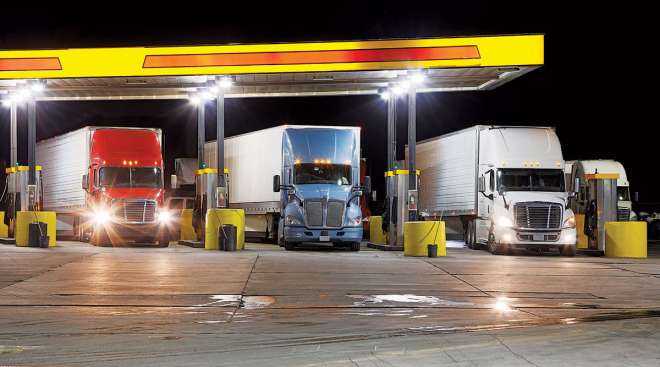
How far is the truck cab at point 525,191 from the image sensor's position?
90.8ft

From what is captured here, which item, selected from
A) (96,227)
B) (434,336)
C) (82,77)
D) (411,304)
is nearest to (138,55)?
(82,77)

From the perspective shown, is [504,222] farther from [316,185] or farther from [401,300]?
[401,300]

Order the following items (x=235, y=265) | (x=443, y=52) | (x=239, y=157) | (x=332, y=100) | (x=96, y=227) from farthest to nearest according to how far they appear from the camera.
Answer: (x=332, y=100) → (x=239, y=157) → (x=96, y=227) → (x=443, y=52) → (x=235, y=265)

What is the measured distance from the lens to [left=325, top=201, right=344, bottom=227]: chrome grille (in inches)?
1102

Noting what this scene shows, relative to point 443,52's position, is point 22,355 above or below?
below

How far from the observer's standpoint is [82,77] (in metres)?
28.5

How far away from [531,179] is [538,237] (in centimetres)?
179

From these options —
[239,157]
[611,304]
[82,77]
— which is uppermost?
[82,77]

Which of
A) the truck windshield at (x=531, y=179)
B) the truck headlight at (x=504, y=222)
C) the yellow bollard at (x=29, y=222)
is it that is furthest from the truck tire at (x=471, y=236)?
the yellow bollard at (x=29, y=222)

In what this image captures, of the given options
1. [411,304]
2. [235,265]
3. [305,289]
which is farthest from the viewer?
[235,265]

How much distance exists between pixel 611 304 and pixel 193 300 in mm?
6533

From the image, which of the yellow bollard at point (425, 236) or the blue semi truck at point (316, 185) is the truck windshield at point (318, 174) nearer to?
the blue semi truck at point (316, 185)

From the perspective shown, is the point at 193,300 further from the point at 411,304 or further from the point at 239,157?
the point at 239,157

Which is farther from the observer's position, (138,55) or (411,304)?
(138,55)
